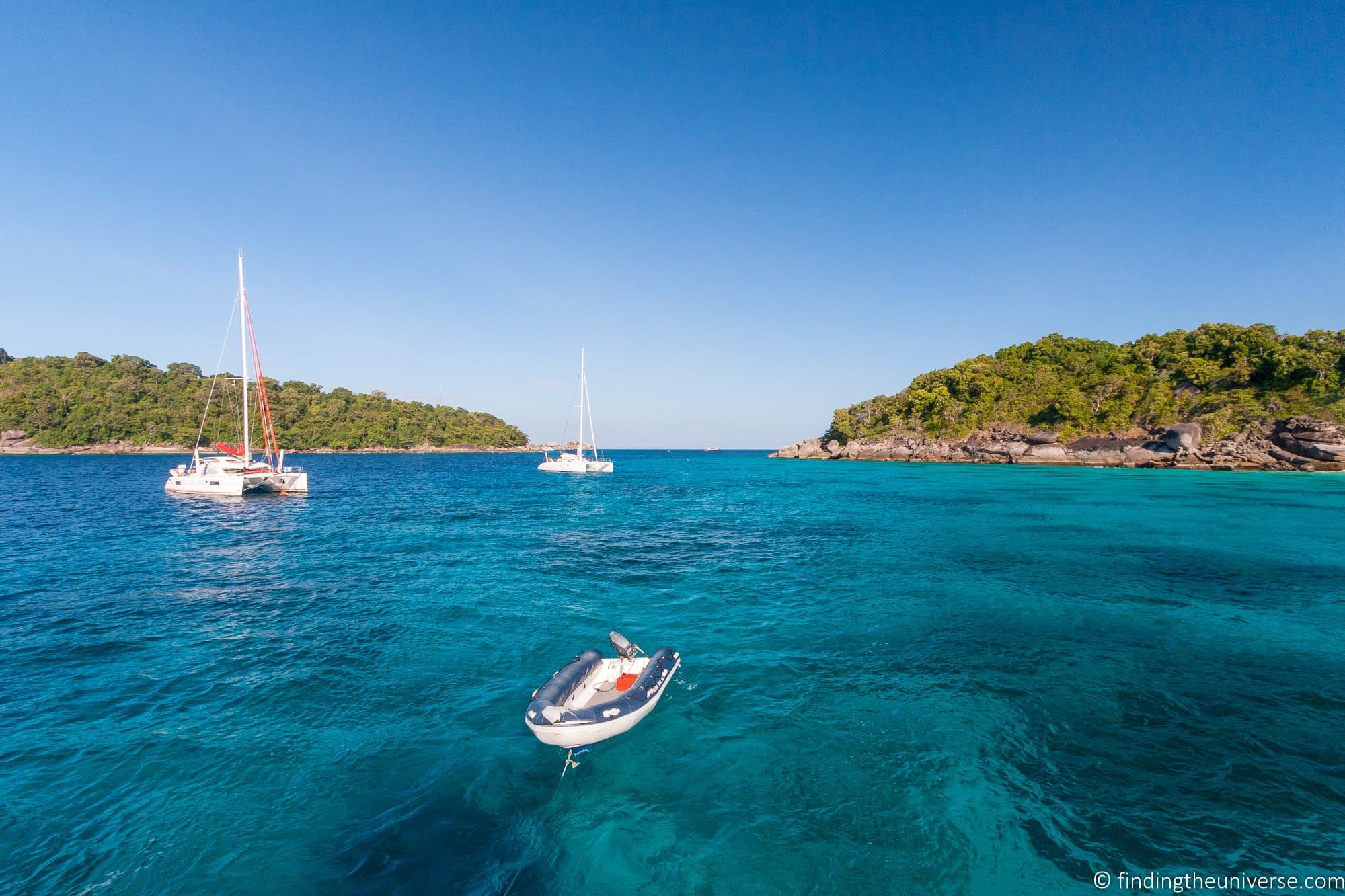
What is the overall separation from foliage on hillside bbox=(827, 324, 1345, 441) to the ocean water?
74.2 m

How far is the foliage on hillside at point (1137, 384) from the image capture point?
68125 millimetres

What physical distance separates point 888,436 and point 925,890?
123 metres

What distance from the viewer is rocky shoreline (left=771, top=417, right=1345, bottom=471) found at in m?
60.3

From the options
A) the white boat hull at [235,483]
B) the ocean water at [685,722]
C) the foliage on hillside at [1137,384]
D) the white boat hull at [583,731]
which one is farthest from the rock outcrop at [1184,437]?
the white boat hull at [235,483]

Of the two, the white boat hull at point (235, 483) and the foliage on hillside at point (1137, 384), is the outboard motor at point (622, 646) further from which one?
the foliage on hillside at point (1137, 384)

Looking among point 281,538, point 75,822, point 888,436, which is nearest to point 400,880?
point 75,822

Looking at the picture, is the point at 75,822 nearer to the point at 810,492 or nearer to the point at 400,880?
the point at 400,880

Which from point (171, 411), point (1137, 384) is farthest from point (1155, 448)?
point (171, 411)

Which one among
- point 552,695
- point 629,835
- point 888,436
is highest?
point 888,436

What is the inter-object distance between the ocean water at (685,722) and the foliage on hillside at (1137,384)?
7423cm

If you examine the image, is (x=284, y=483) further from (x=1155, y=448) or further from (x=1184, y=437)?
(x=1155, y=448)

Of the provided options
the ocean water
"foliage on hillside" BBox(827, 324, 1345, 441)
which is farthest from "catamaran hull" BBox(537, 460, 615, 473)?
"foliage on hillside" BBox(827, 324, 1345, 441)

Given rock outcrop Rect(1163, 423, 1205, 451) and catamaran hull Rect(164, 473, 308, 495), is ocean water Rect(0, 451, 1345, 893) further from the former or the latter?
rock outcrop Rect(1163, 423, 1205, 451)

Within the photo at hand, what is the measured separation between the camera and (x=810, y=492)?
2053 inches
